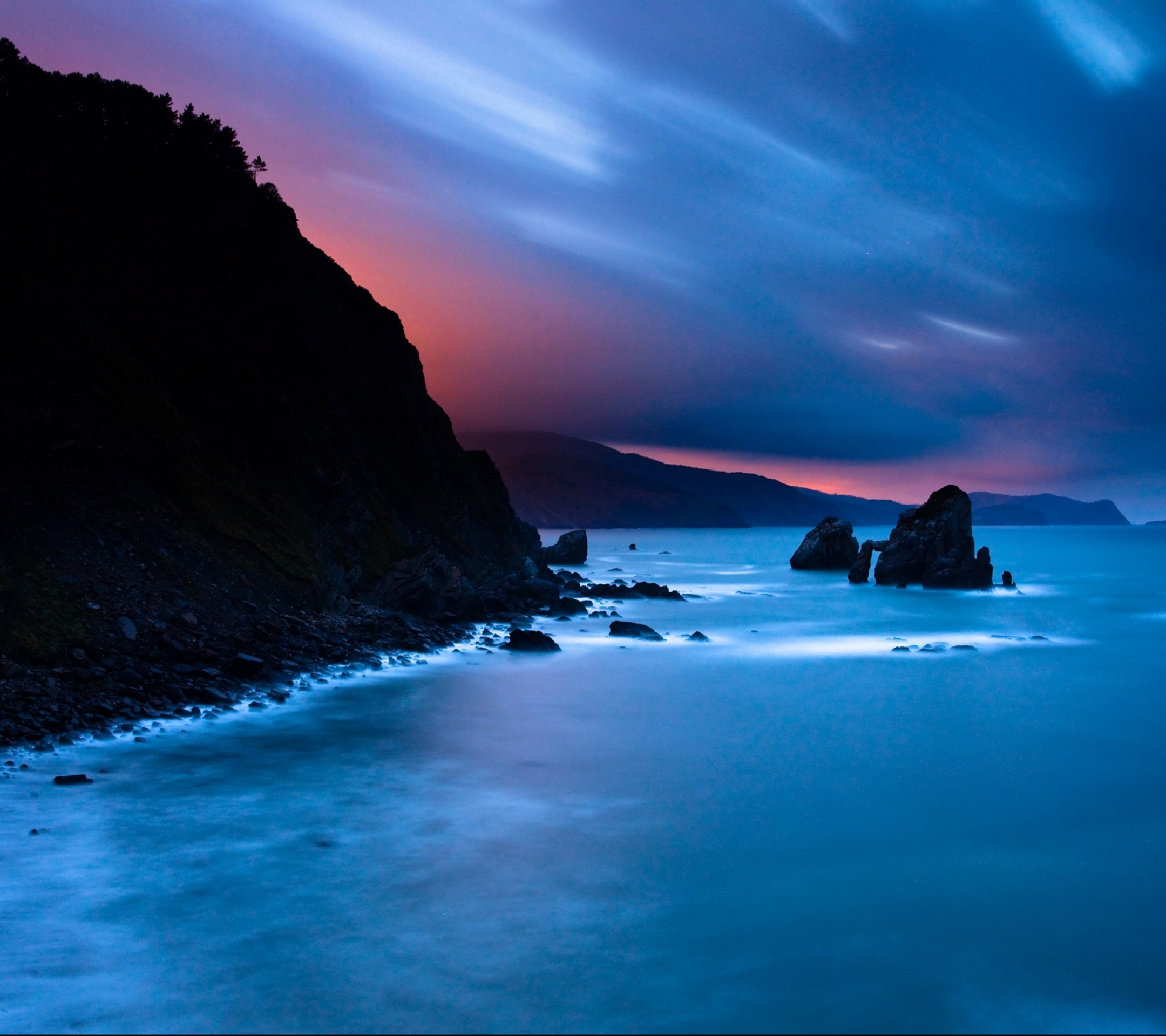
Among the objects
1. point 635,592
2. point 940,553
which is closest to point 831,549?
point 940,553

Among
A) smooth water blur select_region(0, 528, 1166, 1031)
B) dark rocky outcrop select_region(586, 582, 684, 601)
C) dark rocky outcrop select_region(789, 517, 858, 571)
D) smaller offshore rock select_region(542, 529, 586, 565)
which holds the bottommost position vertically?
smooth water blur select_region(0, 528, 1166, 1031)

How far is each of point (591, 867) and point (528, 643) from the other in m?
18.1

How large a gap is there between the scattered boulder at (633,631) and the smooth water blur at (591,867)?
10.1 m

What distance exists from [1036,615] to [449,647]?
1436 inches

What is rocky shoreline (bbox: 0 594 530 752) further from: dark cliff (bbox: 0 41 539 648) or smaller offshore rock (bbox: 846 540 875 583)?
smaller offshore rock (bbox: 846 540 875 583)

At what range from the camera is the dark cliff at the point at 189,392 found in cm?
2194

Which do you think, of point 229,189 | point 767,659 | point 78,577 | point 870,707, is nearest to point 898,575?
point 767,659

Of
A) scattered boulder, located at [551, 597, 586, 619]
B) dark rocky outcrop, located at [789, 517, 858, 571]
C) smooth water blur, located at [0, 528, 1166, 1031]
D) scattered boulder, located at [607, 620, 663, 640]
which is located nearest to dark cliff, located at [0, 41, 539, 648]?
scattered boulder, located at [551, 597, 586, 619]

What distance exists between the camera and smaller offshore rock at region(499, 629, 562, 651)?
29.8 meters

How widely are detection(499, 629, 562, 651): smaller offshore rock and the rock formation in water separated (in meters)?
39.8

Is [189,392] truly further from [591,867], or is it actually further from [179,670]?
[591,867]

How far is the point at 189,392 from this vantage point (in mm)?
31953

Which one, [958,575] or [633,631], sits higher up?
[958,575]

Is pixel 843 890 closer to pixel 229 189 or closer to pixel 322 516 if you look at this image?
pixel 322 516
